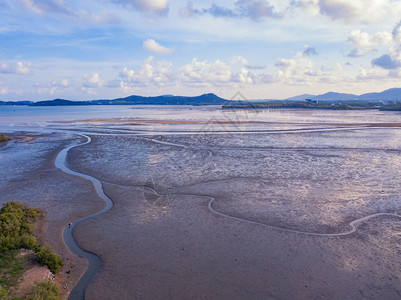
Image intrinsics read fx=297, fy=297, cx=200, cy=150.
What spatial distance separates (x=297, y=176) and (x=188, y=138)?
22074 mm

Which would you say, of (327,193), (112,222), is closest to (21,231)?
(112,222)

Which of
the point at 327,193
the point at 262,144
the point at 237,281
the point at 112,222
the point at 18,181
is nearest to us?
the point at 237,281

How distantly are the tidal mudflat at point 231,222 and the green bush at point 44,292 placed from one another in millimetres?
1056

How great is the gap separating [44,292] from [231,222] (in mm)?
8092

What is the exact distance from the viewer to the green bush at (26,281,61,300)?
7.95 metres

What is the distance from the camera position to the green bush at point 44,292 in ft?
26.1

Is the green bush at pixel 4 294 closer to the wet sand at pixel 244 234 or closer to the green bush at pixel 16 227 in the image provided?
the wet sand at pixel 244 234

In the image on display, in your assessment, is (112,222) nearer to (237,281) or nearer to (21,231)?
(21,231)

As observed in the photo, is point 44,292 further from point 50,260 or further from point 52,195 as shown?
point 52,195

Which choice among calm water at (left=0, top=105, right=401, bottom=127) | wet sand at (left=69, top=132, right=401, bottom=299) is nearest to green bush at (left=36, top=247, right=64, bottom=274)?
wet sand at (left=69, top=132, right=401, bottom=299)

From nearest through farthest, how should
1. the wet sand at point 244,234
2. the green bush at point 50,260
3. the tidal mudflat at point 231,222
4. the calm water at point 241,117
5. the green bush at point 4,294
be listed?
the green bush at point 4,294 < the wet sand at point 244,234 < the tidal mudflat at point 231,222 < the green bush at point 50,260 < the calm water at point 241,117

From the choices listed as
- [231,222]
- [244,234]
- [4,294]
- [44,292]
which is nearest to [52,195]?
[4,294]

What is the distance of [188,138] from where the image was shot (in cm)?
4116

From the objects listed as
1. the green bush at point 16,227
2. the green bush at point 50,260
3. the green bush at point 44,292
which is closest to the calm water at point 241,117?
the green bush at point 16,227
